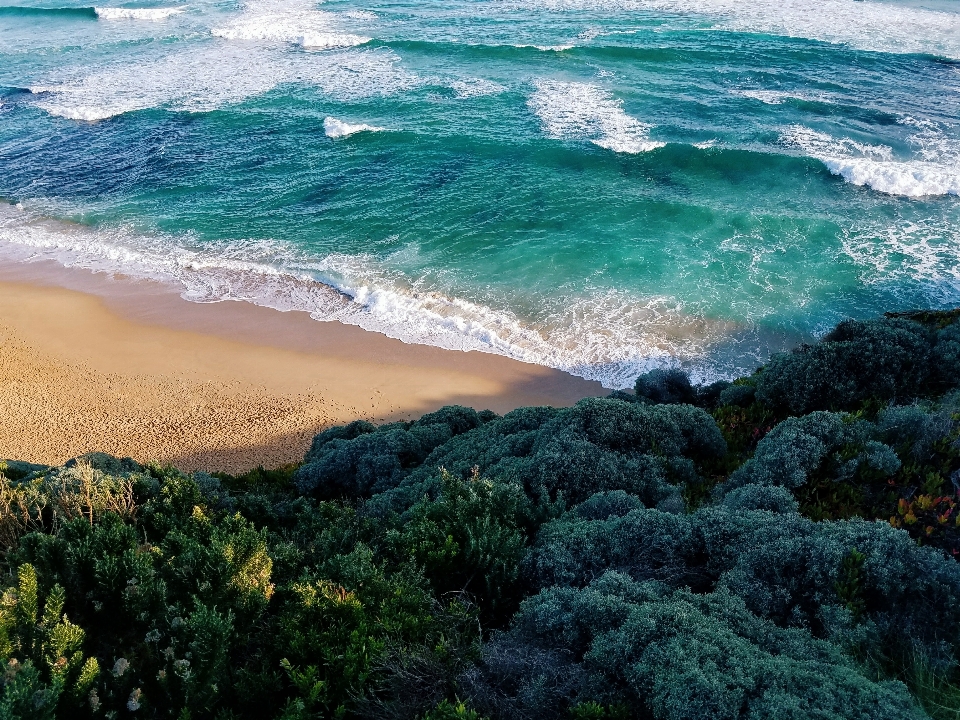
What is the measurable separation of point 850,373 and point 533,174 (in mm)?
16028

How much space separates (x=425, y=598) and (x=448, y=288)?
13386 millimetres

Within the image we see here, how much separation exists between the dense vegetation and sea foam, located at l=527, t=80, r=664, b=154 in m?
18.9

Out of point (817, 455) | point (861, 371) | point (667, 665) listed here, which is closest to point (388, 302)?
point (861, 371)

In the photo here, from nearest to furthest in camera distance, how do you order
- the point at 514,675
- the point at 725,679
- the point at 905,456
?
the point at 725,679, the point at 514,675, the point at 905,456

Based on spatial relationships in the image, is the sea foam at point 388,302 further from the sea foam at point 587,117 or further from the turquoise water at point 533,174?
the sea foam at point 587,117

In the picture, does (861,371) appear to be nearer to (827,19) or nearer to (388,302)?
(388,302)

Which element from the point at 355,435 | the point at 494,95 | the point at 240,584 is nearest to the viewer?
the point at 240,584

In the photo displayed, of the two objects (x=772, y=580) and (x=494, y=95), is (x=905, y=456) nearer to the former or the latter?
(x=772, y=580)

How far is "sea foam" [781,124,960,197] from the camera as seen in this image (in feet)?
72.0

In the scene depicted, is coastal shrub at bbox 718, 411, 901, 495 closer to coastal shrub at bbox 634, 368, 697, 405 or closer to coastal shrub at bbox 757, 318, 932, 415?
coastal shrub at bbox 757, 318, 932, 415

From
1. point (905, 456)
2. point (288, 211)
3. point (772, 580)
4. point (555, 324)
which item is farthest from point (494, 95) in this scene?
point (772, 580)

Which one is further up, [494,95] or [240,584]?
[494,95]

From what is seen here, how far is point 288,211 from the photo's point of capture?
75.2 ft

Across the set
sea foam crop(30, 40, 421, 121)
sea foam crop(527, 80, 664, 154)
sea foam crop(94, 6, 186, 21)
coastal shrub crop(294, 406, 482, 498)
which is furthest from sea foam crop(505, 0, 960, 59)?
coastal shrub crop(294, 406, 482, 498)
